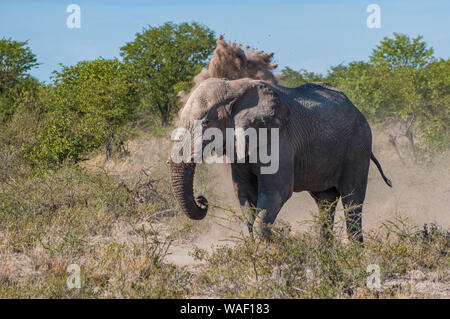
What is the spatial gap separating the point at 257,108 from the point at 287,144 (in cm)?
54

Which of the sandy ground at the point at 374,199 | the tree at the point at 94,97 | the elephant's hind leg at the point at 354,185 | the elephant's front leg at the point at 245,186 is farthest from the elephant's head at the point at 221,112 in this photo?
the tree at the point at 94,97

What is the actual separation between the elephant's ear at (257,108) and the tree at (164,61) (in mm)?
13882

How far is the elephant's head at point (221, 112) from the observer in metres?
6.09

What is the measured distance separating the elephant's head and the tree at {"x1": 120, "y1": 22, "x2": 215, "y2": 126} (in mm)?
13886

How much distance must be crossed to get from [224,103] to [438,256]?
2.66 metres

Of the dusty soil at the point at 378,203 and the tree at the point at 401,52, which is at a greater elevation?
the tree at the point at 401,52

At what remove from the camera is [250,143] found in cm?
620

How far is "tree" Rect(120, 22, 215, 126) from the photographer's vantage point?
20828mm

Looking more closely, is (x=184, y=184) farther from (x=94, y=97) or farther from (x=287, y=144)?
(x=94, y=97)

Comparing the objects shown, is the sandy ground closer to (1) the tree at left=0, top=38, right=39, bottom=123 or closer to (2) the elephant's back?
(2) the elephant's back

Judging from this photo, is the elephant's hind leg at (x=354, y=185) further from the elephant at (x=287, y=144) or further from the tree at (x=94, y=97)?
the tree at (x=94, y=97)

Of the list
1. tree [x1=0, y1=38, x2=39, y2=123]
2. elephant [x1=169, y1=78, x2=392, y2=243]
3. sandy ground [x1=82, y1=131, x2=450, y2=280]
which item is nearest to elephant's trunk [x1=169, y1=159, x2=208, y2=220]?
elephant [x1=169, y1=78, x2=392, y2=243]

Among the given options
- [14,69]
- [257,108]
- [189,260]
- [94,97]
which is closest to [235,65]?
[257,108]

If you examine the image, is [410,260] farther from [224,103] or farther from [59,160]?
[59,160]
